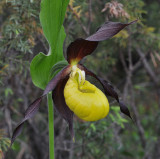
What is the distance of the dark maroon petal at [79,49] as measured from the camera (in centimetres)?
121

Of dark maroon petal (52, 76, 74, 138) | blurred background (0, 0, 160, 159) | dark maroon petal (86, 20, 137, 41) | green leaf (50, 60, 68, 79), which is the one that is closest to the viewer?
dark maroon petal (86, 20, 137, 41)

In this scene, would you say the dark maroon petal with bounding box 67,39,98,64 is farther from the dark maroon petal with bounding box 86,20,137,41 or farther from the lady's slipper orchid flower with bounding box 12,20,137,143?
the dark maroon petal with bounding box 86,20,137,41

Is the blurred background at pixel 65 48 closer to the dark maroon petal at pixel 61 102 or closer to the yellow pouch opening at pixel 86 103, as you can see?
the dark maroon petal at pixel 61 102

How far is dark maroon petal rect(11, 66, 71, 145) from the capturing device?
110cm

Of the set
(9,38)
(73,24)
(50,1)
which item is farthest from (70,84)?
(73,24)

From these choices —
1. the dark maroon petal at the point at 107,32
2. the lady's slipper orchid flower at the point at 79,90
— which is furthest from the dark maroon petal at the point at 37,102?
the dark maroon petal at the point at 107,32

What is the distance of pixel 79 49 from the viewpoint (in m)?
1.24

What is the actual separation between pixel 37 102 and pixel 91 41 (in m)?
0.39

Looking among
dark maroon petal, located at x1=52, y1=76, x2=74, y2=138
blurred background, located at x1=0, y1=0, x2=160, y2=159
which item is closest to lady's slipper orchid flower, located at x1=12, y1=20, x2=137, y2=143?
dark maroon petal, located at x1=52, y1=76, x2=74, y2=138

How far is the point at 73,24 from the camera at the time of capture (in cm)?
210

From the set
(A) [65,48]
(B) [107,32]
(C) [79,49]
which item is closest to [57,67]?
(C) [79,49]

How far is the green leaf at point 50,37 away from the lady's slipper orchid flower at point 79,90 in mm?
61

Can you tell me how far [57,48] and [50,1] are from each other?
0.70 ft

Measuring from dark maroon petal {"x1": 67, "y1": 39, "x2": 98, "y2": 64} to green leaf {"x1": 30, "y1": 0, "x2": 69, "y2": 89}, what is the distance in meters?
0.05
